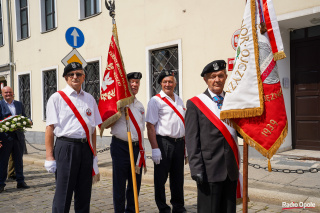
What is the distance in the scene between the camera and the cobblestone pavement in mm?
4629

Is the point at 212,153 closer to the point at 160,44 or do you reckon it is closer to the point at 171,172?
the point at 171,172

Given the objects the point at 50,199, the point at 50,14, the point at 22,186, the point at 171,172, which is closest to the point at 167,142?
the point at 171,172

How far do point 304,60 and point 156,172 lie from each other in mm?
5481

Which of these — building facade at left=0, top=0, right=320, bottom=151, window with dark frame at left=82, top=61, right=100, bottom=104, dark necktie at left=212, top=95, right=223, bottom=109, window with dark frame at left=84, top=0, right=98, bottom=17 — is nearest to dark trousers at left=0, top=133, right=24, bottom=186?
building facade at left=0, top=0, right=320, bottom=151

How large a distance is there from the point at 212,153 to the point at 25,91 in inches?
560

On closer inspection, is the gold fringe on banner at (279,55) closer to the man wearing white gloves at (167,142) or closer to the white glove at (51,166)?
the man wearing white gloves at (167,142)

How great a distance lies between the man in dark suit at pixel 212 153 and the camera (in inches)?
110

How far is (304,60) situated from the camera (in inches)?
307

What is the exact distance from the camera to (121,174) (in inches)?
152

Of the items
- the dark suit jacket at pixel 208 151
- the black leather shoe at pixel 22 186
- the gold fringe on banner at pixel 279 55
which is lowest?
the black leather shoe at pixel 22 186

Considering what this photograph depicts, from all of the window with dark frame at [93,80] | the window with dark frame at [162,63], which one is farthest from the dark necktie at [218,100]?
the window with dark frame at [93,80]

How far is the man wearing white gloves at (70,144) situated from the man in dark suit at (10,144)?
3188 mm

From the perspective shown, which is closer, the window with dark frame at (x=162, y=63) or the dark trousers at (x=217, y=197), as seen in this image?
the dark trousers at (x=217, y=197)

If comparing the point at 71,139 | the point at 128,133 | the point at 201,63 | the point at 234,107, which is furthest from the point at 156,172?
the point at 201,63
